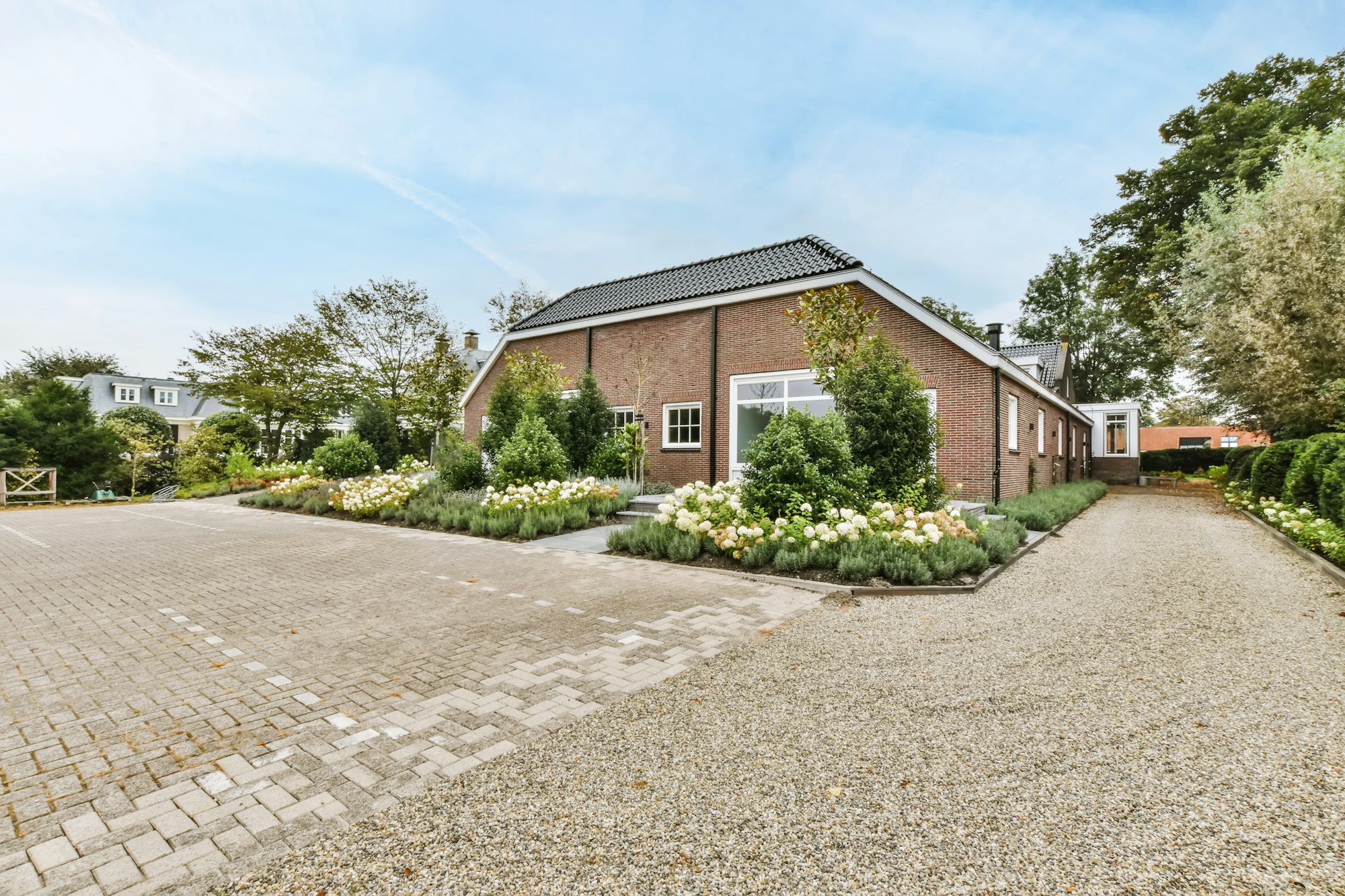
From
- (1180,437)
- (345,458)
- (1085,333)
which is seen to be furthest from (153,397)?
(1180,437)

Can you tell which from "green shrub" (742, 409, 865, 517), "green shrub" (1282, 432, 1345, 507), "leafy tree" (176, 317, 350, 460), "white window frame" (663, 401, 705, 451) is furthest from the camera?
"leafy tree" (176, 317, 350, 460)

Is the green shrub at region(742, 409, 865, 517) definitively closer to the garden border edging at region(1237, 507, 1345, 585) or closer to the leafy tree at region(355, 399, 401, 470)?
the garden border edging at region(1237, 507, 1345, 585)

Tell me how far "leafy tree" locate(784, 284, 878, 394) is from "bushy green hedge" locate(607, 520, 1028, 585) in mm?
3517

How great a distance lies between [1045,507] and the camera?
423 inches

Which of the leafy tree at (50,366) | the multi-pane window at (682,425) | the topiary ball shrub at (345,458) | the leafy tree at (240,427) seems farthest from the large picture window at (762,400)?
the leafy tree at (50,366)

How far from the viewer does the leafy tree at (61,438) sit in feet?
58.9

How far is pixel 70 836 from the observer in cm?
195

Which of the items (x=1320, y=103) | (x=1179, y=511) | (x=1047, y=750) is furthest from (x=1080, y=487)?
(x=1047, y=750)

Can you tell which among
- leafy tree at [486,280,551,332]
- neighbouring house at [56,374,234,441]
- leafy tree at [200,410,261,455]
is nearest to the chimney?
leafy tree at [486,280,551,332]

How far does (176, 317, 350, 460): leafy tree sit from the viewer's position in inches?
869

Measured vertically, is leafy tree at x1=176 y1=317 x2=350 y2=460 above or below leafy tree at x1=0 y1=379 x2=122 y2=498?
above

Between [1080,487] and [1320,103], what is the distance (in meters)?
14.7

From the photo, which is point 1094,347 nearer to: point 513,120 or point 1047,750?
point 513,120

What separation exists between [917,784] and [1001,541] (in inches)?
215
